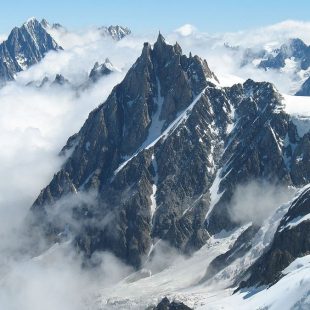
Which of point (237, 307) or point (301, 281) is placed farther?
point (237, 307)

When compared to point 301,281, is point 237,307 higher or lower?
lower

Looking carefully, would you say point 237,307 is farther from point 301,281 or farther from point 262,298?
point 301,281

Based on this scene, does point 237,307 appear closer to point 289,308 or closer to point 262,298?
point 262,298

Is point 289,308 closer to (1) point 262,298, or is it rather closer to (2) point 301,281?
(2) point 301,281

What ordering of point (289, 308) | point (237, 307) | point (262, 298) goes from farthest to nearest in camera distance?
point (237, 307) < point (262, 298) < point (289, 308)

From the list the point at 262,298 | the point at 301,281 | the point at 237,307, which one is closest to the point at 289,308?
the point at 301,281

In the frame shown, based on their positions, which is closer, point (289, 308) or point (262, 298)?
point (289, 308)

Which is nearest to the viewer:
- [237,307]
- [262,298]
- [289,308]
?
[289,308]

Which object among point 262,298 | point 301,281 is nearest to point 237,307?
point 262,298
